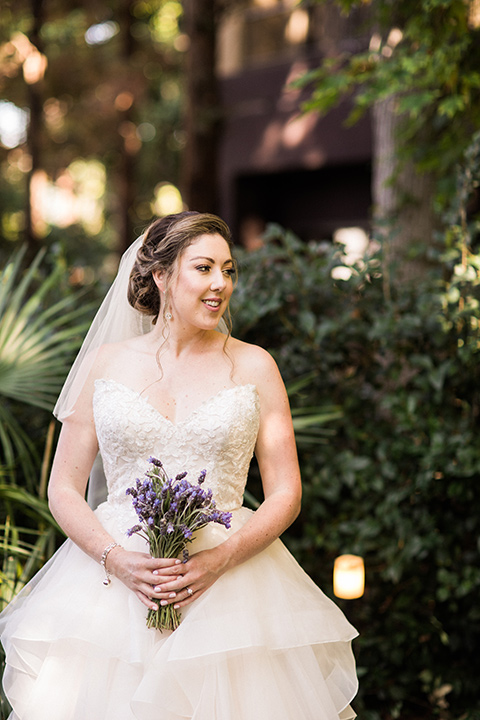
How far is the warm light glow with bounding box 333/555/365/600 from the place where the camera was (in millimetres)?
3836

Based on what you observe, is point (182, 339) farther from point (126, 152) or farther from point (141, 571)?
point (126, 152)

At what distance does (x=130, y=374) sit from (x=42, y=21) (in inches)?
402

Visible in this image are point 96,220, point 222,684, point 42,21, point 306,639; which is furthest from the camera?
point 96,220

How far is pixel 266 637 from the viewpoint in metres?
2.24

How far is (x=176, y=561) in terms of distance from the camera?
7.17 feet

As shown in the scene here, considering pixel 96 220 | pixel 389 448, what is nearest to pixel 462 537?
pixel 389 448

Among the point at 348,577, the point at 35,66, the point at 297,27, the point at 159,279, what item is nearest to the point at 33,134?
the point at 35,66

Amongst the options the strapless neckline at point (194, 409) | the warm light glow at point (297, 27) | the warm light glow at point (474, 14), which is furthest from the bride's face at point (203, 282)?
the warm light glow at point (297, 27)

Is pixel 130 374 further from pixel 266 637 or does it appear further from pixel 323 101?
pixel 323 101

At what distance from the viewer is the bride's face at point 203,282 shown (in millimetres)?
2477

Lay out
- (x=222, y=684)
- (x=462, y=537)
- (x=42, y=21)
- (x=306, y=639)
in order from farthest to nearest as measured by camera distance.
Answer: (x=42, y=21)
(x=462, y=537)
(x=306, y=639)
(x=222, y=684)

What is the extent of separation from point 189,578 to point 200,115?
22.2 feet

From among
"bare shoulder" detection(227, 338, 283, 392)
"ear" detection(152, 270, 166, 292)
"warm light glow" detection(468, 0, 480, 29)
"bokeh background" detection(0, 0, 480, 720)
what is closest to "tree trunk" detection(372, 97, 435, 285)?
"bokeh background" detection(0, 0, 480, 720)

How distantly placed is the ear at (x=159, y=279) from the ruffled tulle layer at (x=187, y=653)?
841 mm
